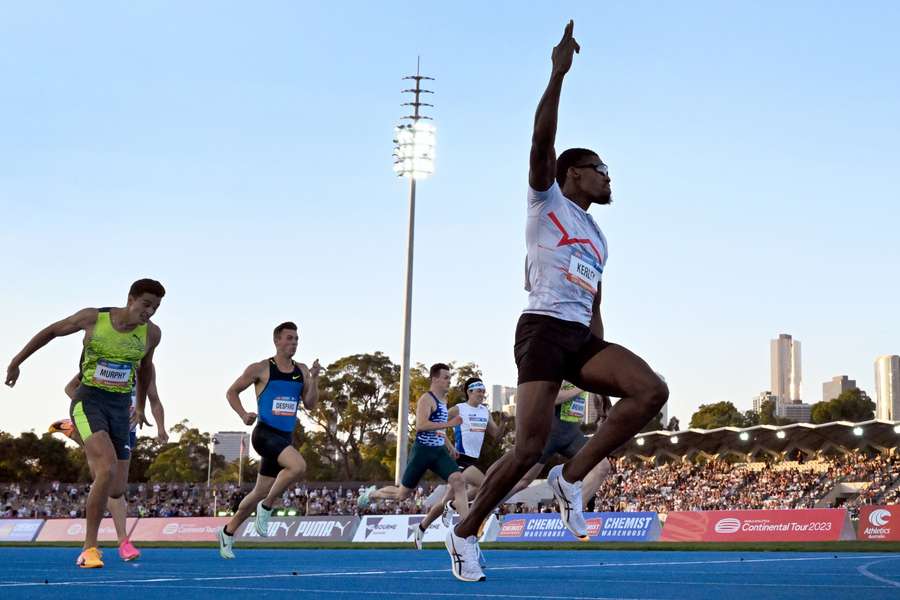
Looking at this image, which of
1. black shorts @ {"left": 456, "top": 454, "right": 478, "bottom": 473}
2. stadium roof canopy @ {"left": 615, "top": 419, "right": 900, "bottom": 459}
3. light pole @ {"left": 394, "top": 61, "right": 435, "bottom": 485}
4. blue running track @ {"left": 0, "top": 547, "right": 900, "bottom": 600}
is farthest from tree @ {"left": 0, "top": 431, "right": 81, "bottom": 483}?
blue running track @ {"left": 0, "top": 547, "right": 900, "bottom": 600}

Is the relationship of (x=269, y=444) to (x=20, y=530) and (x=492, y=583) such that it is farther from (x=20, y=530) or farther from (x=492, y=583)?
(x=20, y=530)

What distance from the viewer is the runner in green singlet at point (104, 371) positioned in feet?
31.6

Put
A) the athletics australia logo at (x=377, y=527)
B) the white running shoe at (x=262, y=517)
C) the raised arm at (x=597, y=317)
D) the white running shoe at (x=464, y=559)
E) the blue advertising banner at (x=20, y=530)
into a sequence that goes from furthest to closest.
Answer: the blue advertising banner at (x=20, y=530) → the athletics australia logo at (x=377, y=527) → the white running shoe at (x=262, y=517) → the raised arm at (x=597, y=317) → the white running shoe at (x=464, y=559)

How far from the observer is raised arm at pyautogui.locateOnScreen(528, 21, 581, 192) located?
20.4 feet

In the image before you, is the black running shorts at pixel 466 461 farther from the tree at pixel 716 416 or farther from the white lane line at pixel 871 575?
the tree at pixel 716 416

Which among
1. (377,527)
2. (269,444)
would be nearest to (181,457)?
(377,527)

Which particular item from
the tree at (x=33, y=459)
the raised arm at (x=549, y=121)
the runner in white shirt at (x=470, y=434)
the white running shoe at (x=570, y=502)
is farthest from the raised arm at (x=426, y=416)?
the tree at (x=33, y=459)

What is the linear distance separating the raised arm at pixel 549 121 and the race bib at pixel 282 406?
21.6ft

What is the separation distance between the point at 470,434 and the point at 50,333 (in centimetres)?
699

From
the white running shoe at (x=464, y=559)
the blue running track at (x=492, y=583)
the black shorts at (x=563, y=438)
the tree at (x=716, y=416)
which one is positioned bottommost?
the blue running track at (x=492, y=583)

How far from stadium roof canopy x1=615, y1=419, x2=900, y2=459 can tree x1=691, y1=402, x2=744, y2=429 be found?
63.3m

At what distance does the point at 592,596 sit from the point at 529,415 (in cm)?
107

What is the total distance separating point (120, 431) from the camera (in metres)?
10.1

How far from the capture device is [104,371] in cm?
989
